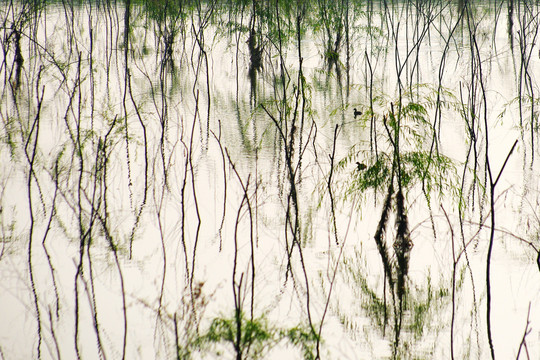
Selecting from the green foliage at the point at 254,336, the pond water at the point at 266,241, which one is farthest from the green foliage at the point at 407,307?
the green foliage at the point at 254,336

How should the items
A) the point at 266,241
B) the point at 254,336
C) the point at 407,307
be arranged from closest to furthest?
the point at 254,336 < the point at 407,307 < the point at 266,241

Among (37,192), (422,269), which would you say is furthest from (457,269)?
(37,192)

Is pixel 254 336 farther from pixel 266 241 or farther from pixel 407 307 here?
pixel 266 241

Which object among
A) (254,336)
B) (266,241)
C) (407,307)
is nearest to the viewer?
(254,336)

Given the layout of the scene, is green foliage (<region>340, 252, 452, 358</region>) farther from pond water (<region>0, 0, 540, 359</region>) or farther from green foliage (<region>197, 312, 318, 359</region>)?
green foliage (<region>197, 312, 318, 359</region>)

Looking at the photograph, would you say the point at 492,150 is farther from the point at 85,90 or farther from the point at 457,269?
the point at 85,90

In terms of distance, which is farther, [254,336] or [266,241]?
[266,241]

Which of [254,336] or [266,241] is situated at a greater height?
[266,241]

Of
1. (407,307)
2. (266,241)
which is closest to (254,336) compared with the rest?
(407,307)

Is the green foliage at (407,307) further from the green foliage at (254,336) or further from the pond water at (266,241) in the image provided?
the green foliage at (254,336)

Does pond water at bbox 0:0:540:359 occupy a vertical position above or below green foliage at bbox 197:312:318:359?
above

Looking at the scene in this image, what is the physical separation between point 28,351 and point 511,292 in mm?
1244

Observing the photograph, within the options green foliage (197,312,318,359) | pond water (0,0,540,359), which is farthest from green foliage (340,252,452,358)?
green foliage (197,312,318,359)

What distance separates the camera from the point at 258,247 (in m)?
2.13
